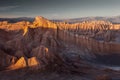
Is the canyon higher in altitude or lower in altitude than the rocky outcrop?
lower

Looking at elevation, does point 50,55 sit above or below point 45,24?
below

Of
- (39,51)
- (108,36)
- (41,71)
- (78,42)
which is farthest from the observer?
(108,36)

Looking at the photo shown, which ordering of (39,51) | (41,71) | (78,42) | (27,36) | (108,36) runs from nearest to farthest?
(41,71) < (39,51) < (27,36) < (78,42) < (108,36)

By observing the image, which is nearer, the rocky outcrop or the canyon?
the canyon

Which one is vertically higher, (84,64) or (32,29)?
(32,29)

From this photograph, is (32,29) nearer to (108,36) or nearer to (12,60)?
(12,60)

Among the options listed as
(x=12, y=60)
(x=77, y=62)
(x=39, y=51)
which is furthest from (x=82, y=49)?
(x=12, y=60)

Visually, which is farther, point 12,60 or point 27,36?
point 27,36

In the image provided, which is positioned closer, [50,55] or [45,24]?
[50,55]
